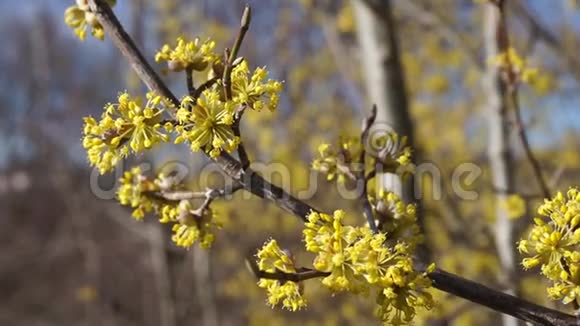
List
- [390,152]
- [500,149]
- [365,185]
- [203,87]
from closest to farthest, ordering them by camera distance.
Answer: [203,87]
[365,185]
[390,152]
[500,149]

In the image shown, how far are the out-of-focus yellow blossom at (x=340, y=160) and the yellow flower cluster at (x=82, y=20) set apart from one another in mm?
457

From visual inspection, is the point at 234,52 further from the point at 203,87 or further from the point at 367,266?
the point at 367,266

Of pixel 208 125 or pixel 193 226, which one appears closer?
pixel 208 125

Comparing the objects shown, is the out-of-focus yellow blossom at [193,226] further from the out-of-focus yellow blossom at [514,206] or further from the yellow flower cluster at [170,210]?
the out-of-focus yellow blossom at [514,206]

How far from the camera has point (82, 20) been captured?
1.09 m

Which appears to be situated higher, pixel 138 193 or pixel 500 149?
pixel 500 149

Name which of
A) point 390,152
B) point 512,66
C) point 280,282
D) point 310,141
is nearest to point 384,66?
point 512,66

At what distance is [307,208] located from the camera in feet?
2.83

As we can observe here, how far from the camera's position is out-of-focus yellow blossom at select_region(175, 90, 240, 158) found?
0.84 metres

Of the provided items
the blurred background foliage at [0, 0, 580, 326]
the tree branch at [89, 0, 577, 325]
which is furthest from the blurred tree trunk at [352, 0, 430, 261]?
the tree branch at [89, 0, 577, 325]

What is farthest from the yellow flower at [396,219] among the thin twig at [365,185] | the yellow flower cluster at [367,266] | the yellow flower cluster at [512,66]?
the yellow flower cluster at [512,66]

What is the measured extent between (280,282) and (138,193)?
0.34 meters

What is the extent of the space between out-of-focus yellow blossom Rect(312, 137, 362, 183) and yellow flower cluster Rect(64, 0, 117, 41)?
1.50ft

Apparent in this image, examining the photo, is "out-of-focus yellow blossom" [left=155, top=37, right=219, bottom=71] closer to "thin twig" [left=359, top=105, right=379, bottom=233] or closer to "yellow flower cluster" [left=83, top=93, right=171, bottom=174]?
"yellow flower cluster" [left=83, top=93, right=171, bottom=174]
